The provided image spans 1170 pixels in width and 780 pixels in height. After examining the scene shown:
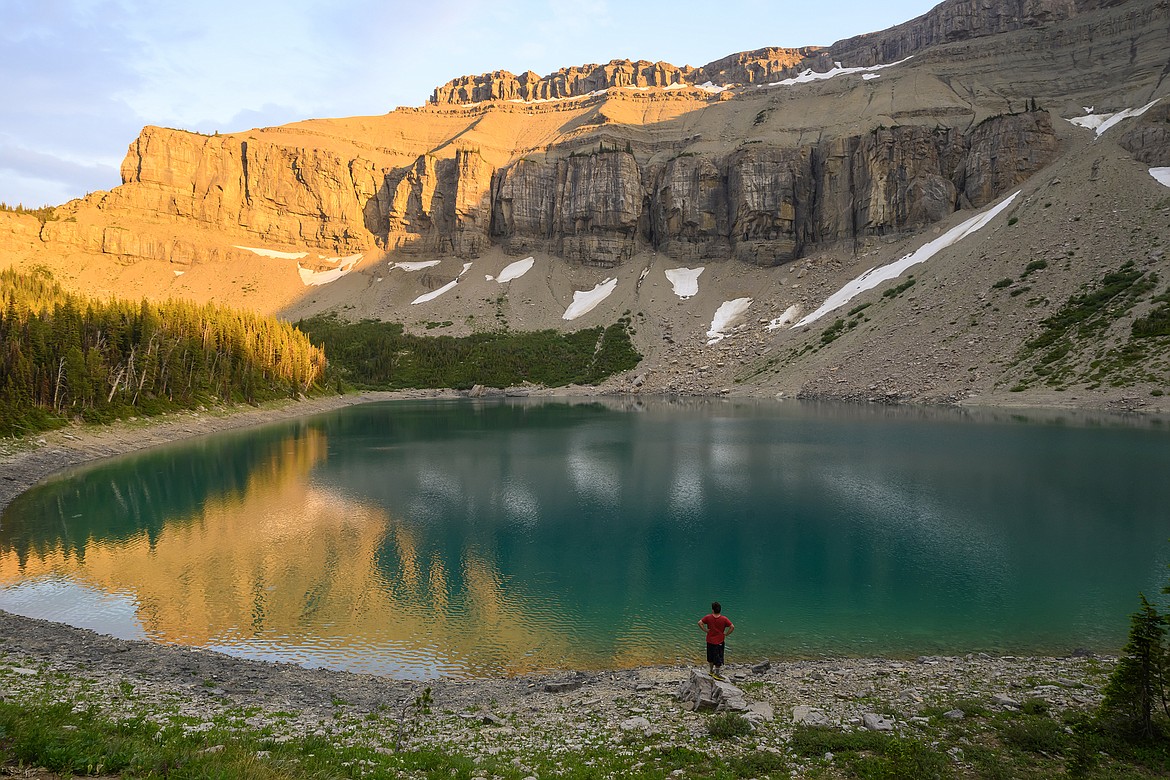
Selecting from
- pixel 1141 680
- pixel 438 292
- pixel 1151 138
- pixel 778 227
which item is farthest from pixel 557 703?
pixel 438 292

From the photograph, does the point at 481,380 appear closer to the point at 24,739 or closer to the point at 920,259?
the point at 920,259

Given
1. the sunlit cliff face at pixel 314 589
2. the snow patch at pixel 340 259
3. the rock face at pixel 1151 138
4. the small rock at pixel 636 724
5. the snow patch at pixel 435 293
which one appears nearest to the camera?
the small rock at pixel 636 724

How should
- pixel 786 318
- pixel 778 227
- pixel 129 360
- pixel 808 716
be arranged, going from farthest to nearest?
1. pixel 778 227
2. pixel 786 318
3. pixel 129 360
4. pixel 808 716

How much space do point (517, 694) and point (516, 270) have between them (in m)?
159

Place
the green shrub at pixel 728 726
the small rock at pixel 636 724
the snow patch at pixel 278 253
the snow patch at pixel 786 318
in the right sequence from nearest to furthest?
the green shrub at pixel 728 726
the small rock at pixel 636 724
the snow patch at pixel 786 318
the snow patch at pixel 278 253

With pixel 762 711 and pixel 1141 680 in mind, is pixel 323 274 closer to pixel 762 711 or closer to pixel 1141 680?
pixel 762 711

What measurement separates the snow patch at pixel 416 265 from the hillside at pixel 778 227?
38.5 inches

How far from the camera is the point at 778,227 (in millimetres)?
150875

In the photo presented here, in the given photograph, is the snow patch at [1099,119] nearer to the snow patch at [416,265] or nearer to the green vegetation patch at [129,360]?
the snow patch at [416,265]

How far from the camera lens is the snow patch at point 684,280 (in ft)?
477

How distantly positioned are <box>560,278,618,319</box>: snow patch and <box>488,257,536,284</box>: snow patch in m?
18.4

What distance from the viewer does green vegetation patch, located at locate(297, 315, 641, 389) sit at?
12194 centimetres

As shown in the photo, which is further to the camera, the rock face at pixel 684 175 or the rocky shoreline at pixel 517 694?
the rock face at pixel 684 175

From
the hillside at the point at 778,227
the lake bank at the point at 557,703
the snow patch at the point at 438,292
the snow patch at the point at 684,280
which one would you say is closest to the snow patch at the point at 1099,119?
the hillside at the point at 778,227
